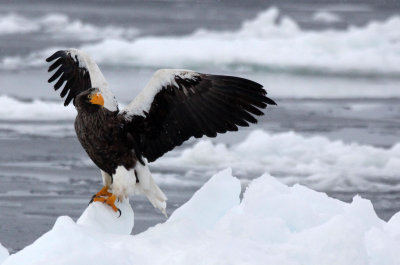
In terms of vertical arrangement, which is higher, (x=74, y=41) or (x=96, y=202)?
(x=96, y=202)

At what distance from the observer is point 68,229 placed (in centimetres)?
397

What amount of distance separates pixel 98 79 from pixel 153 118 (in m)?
0.43

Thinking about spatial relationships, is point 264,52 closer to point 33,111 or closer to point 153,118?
point 33,111

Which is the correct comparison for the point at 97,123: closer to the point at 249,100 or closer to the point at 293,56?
the point at 249,100

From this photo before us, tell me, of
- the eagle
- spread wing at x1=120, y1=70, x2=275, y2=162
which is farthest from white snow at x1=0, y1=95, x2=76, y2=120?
spread wing at x1=120, y1=70, x2=275, y2=162

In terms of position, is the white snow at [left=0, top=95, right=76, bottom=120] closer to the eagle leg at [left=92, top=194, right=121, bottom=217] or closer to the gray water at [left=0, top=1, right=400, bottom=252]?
the gray water at [left=0, top=1, right=400, bottom=252]

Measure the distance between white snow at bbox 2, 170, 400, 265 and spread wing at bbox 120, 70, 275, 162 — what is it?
0.42 metres

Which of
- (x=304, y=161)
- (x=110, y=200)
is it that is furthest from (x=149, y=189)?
(x=304, y=161)

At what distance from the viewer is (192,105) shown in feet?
16.5

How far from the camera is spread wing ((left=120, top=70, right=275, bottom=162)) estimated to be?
4902mm

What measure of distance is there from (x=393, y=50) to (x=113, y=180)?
12033 mm

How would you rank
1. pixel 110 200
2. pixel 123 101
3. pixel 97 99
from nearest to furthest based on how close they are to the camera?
pixel 97 99, pixel 110 200, pixel 123 101

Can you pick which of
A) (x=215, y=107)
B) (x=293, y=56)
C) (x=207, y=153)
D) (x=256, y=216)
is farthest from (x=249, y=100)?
(x=293, y=56)

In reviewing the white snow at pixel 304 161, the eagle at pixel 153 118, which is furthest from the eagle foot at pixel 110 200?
the white snow at pixel 304 161
